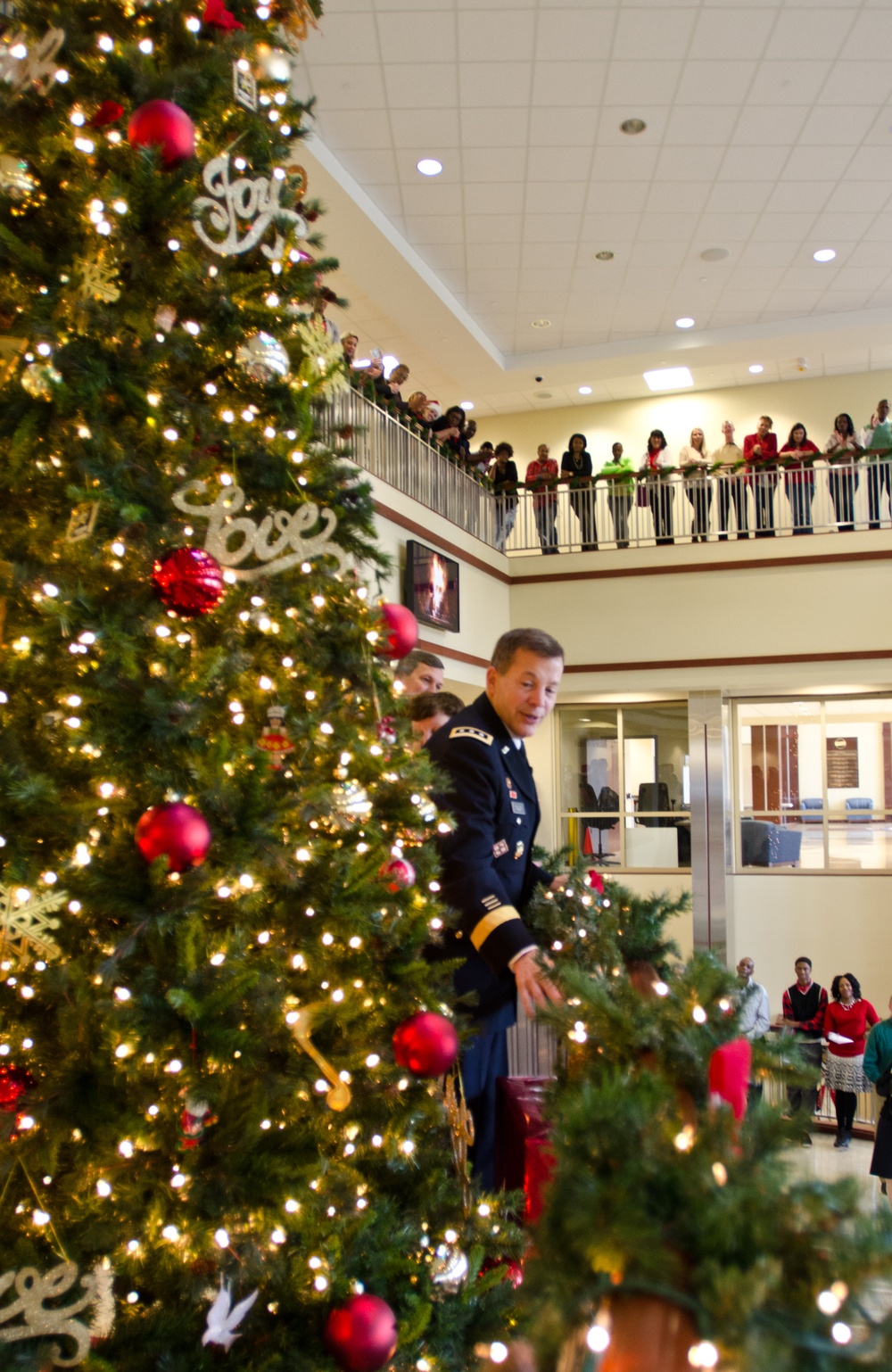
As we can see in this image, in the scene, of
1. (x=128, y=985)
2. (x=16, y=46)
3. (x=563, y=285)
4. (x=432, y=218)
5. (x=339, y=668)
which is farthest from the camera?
(x=563, y=285)

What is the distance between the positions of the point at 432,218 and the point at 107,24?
9.06 meters

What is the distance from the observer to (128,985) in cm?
175

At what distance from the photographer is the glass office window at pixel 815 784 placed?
514 inches

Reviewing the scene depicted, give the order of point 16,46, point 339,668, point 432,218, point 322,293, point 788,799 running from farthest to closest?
point 788,799 < point 432,218 < point 322,293 < point 339,668 < point 16,46

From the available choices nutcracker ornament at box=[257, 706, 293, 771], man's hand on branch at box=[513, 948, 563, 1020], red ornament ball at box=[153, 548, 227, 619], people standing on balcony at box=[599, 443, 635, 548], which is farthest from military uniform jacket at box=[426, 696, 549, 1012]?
people standing on balcony at box=[599, 443, 635, 548]

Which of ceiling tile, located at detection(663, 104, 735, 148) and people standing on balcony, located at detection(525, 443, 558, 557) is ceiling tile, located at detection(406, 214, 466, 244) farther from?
people standing on balcony, located at detection(525, 443, 558, 557)

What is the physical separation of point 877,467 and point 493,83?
6.97 meters

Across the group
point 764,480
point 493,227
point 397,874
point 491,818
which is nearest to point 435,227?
point 493,227

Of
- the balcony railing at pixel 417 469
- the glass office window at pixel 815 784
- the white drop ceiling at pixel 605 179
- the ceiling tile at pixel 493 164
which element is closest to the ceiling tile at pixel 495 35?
the white drop ceiling at pixel 605 179

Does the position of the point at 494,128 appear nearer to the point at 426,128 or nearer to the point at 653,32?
the point at 426,128

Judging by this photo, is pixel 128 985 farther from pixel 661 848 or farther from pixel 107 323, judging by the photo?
pixel 661 848

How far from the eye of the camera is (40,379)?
6.41 feet

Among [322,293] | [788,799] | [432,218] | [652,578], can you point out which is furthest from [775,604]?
[322,293]

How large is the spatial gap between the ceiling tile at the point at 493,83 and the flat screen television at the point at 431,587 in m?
4.04
